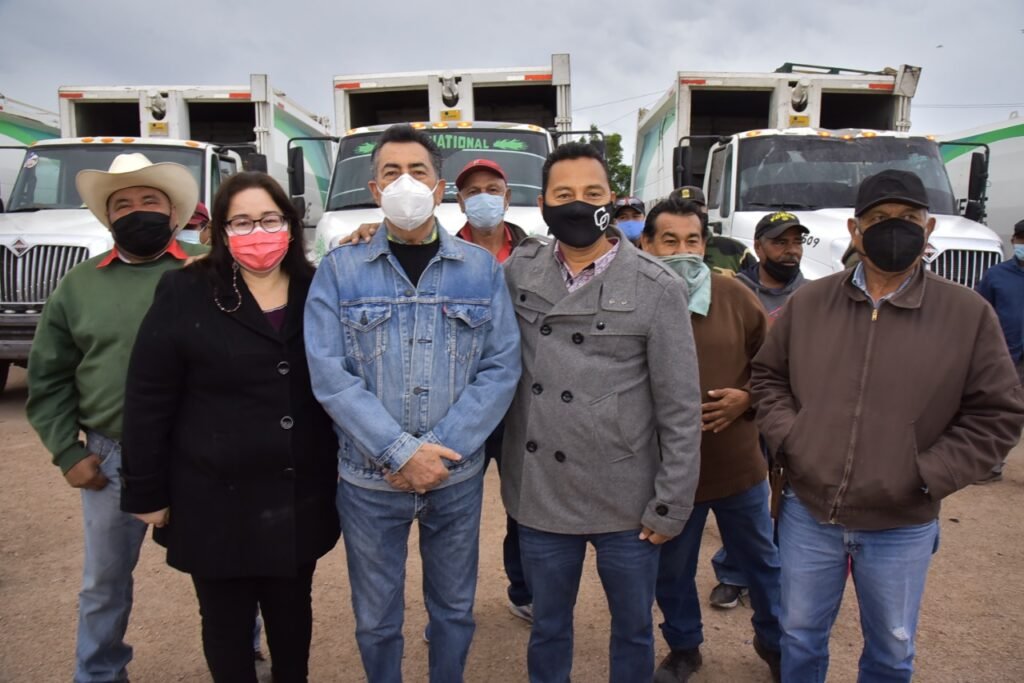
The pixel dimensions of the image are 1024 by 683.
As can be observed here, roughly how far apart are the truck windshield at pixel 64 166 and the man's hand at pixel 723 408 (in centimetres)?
714

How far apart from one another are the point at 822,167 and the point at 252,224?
6684 mm

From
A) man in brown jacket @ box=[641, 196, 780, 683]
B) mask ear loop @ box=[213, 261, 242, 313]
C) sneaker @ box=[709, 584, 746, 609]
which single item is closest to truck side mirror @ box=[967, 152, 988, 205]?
sneaker @ box=[709, 584, 746, 609]

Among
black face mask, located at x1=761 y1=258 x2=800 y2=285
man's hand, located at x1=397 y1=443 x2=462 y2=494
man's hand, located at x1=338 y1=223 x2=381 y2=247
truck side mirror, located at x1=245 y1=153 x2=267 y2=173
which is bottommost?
man's hand, located at x1=397 y1=443 x2=462 y2=494

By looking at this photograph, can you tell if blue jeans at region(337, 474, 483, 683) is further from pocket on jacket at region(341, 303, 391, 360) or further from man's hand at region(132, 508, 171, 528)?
man's hand at region(132, 508, 171, 528)

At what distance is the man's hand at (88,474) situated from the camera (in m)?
2.44

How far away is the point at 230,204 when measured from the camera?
7.61 feet

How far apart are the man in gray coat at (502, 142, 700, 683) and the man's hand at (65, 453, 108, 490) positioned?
1.43 m

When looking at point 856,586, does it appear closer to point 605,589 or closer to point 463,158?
point 605,589

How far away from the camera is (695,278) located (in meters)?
2.79

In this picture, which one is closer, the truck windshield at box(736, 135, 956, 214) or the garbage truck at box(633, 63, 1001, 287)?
the garbage truck at box(633, 63, 1001, 287)

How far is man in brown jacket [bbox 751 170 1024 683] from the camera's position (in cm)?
209

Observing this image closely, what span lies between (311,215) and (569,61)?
4.30 meters

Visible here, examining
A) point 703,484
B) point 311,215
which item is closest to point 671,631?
point 703,484

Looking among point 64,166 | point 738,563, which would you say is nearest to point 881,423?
point 738,563
